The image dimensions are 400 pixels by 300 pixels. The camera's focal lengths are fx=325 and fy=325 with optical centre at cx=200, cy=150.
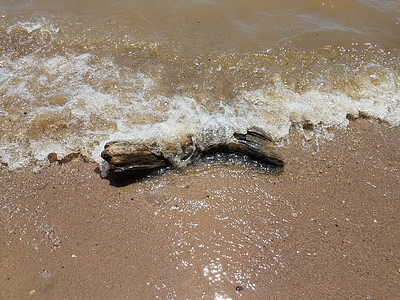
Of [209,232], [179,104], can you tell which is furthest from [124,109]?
[209,232]

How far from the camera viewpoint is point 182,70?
4.50 meters

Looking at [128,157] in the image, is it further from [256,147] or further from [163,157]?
[256,147]

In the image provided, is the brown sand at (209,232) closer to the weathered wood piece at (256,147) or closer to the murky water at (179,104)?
the murky water at (179,104)

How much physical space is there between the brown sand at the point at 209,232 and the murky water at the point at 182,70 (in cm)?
46

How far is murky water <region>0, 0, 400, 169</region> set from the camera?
3.63 m

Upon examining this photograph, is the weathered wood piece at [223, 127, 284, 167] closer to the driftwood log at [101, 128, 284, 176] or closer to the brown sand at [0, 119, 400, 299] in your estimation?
the driftwood log at [101, 128, 284, 176]

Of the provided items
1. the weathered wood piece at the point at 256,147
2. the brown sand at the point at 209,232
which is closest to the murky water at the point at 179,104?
the brown sand at the point at 209,232

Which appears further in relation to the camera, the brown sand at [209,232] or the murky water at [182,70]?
the murky water at [182,70]

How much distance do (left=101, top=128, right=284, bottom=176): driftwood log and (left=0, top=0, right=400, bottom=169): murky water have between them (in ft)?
0.38

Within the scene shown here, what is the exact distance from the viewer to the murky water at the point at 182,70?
11.9 ft

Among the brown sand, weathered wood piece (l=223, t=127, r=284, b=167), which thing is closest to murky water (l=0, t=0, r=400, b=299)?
the brown sand

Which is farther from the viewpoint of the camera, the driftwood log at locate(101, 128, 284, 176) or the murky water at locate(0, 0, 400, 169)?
the murky water at locate(0, 0, 400, 169)

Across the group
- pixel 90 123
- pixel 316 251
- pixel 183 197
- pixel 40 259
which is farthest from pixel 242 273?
pixel 90 123

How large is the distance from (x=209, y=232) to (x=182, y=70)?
2.53 meters
